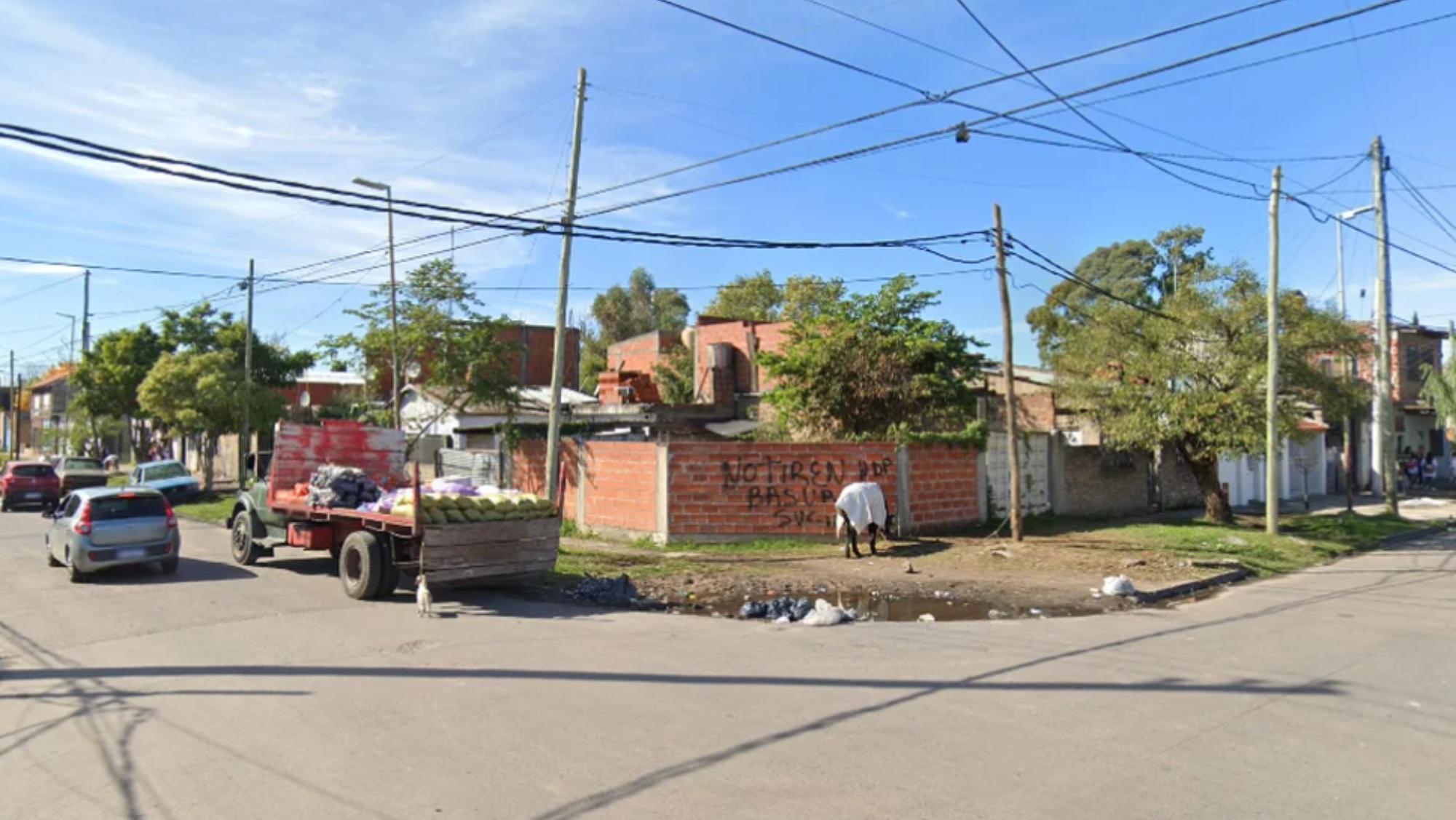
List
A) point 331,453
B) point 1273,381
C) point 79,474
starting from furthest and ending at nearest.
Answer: point 79,474 → point 1273,381 → point 331,453

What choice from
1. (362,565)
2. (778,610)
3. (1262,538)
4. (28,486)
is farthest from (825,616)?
(28,486)

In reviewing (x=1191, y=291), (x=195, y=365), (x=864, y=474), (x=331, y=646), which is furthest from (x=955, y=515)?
(x=195, y=365)

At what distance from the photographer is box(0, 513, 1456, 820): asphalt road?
5188 mm

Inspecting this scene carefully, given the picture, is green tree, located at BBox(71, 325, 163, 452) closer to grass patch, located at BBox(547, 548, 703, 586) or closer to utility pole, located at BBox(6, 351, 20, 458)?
utility pole, located at BBox(6, 351, 20, 458)

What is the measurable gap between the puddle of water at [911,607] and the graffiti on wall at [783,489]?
181 inches

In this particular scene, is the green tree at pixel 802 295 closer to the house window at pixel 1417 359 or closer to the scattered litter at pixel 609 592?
the house window at pixel 1417 359

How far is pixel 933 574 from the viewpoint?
47.3 feet

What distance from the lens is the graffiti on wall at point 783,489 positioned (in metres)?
17.7

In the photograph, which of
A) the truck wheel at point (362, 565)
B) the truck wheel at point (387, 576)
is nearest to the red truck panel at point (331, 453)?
the truck wheel at point (362, 565)

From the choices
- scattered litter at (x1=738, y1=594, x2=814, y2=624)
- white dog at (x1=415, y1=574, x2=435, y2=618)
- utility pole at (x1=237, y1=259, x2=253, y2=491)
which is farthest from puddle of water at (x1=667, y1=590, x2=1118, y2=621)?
utility pole at (x1=237, y1=259, x2=253, y2=491)

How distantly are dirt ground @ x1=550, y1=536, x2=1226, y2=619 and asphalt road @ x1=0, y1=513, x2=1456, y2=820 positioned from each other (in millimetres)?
1295

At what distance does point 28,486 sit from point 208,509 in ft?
26.9

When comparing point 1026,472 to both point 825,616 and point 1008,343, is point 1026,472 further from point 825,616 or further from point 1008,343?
point 825,616

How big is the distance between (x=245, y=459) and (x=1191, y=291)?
19.0 meters
